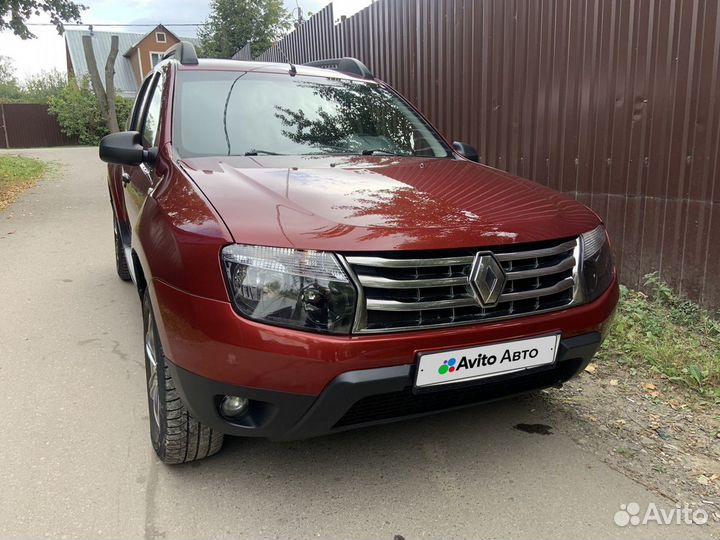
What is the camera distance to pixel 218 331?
1894mm

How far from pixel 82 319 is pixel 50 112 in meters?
34.1

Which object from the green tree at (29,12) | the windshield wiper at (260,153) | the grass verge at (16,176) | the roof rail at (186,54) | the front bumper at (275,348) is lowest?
the grass verge at (16,176)

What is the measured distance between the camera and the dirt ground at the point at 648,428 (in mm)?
2469

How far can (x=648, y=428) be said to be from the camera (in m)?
2.91

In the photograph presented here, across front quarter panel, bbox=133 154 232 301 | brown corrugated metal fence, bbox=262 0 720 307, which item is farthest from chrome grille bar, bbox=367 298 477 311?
brown corrugated metal fence, bbox=262 0 720 307

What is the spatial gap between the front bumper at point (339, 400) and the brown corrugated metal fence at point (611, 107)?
259cm

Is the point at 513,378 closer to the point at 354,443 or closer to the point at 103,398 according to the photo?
the point at 354,443

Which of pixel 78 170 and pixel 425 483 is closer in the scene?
pixel 425 483

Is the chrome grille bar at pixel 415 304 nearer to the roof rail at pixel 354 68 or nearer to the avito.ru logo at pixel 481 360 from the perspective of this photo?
the avito.ru logo at pixel 481 360

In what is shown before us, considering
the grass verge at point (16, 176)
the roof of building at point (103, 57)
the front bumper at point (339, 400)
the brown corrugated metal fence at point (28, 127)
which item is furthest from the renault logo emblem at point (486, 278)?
the roof of building at point (103, 57)

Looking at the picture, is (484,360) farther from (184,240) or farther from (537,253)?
(184,240)

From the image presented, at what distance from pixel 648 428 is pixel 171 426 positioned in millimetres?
2308

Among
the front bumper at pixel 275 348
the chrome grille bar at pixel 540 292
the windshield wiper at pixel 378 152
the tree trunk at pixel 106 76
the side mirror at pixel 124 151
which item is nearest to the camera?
the front bumper at pixel 275 348

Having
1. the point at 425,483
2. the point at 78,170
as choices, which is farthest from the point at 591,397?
the point at 78,170
